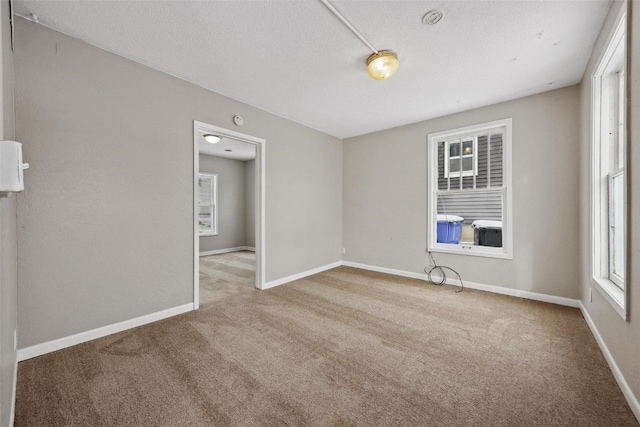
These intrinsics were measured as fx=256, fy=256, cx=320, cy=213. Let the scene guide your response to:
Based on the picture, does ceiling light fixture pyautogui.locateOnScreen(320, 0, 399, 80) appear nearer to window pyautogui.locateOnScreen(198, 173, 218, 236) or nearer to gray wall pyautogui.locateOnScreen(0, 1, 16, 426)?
gray wall pyautogui.locateOnScreen(0, 1, 16, 426)

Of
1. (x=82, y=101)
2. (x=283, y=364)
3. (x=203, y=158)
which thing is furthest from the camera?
(x=203, y=158)

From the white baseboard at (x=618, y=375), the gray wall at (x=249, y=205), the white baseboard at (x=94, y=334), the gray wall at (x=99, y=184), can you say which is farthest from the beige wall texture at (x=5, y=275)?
the gray wall at (x=249, y=205)

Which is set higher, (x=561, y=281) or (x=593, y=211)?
(x=593, y=211)

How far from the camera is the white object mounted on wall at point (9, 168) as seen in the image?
2.80 feet

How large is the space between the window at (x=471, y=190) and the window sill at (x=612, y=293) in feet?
4.05

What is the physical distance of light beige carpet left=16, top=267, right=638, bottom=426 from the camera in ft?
4.74

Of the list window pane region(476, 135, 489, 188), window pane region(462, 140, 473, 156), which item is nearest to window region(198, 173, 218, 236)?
window pane region(462, 140, 473, 156)

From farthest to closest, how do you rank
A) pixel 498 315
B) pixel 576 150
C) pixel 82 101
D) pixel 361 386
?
pixel 576 150 → pixel 498 315 → pixel 82 101 → pixel 361 386

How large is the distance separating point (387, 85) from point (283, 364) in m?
3.01

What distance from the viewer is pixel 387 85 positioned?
2.97m

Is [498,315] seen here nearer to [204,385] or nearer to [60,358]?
[204,385]

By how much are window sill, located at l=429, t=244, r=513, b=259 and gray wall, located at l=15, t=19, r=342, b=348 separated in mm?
3489

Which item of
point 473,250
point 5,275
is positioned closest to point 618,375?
point 473,250

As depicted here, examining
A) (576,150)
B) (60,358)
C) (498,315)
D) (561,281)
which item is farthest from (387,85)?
(60,358)
